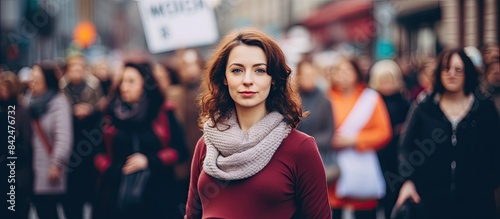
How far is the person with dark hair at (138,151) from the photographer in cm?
655

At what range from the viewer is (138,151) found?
6.64m

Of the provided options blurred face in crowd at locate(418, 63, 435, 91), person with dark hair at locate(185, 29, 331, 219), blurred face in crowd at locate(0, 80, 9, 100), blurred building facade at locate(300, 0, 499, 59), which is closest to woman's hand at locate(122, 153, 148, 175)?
blurred face in crowd at locate(0, 80, 9, 100)

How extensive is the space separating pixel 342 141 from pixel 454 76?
209cm

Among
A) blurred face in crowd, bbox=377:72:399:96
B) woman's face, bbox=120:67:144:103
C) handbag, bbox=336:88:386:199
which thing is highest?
woman's face, bbox=120:67:144:103

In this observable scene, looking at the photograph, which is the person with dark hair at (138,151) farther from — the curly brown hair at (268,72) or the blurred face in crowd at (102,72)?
Result: the blurred face in crowd at (102,72)

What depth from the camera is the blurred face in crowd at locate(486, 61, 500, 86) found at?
A: 822 cm

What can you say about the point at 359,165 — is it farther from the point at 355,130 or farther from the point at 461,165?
the point at 461,165

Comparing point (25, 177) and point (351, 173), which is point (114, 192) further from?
point (351, 173)

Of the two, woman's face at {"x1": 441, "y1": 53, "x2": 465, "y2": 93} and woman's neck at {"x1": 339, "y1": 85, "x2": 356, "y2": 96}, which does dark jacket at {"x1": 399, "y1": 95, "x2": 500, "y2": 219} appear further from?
woman's neck at {"x1": 339, "y1": 85, "x2": 356, "y2": 96}

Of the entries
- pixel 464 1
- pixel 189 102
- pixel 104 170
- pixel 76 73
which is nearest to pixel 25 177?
pixel 104 170

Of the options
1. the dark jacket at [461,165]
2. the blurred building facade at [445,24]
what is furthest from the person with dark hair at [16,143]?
the blurred building facade at [445,24]

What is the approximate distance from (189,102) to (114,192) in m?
1.78

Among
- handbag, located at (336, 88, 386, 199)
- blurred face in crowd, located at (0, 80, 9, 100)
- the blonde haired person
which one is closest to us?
blurred face in crowd, located at (0, 80, 9, 100)

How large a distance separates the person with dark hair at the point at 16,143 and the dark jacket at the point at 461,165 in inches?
119
